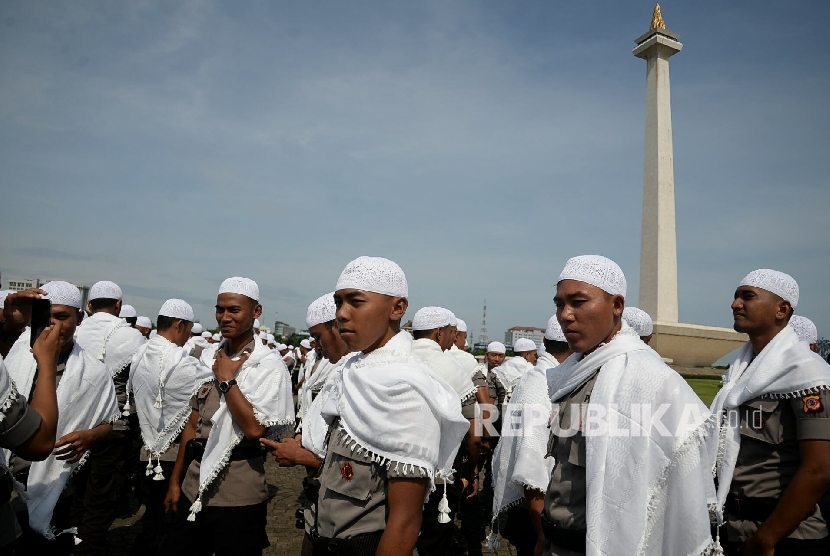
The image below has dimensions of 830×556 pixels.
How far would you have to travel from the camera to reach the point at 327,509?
2.97 m

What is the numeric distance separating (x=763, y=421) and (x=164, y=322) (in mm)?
5358

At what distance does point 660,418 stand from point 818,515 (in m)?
1.78

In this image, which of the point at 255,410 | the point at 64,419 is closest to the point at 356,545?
the point at 255,410

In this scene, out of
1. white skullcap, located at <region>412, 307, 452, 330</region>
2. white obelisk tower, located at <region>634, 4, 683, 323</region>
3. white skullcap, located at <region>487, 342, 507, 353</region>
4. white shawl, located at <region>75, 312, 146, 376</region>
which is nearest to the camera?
white skullcap, located at <region>412, 307, 452, 330</region>

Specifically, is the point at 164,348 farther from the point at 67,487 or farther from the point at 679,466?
the point at 679,466

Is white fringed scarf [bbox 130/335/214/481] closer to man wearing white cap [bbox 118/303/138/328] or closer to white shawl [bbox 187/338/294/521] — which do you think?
white shawl [bbox 187/338/294/521]

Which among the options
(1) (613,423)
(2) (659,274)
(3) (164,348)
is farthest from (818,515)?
(2) (659,274)

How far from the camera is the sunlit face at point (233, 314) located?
A: 14.9 ft

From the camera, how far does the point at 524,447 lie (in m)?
3.96

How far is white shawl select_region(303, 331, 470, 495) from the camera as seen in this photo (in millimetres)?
2727

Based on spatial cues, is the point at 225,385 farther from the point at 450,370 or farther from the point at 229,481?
the point at 450,370

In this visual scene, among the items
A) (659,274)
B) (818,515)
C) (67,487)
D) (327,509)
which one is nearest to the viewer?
(327,509)

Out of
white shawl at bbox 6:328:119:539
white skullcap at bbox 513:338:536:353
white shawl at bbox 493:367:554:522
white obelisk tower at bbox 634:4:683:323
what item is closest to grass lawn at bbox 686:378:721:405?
white obelisk tower at bbox 634:4:683:323

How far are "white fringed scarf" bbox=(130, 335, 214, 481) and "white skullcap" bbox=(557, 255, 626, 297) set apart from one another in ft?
11.4
